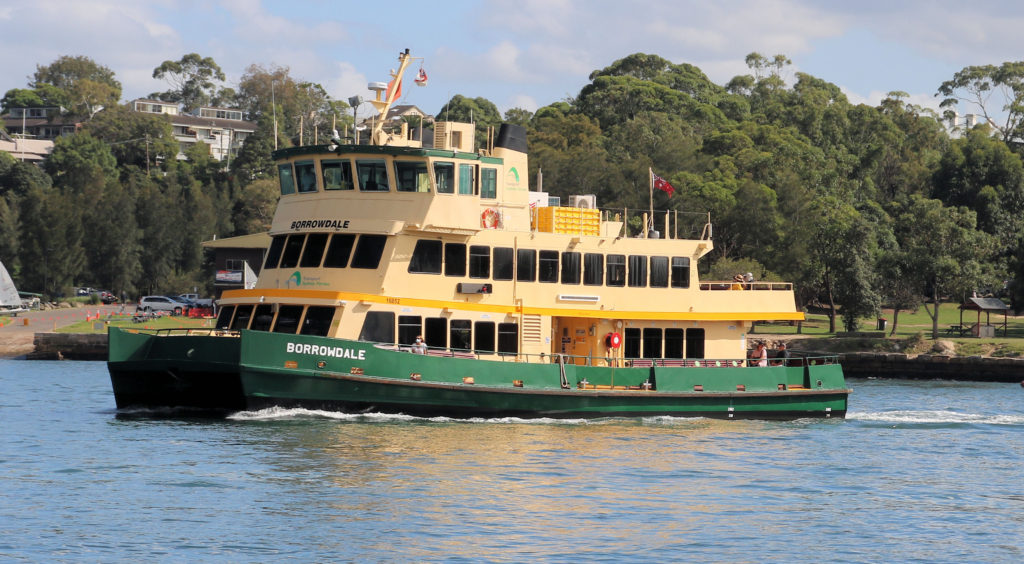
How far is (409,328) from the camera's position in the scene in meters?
29.5

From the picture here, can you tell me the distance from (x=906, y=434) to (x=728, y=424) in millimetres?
4705

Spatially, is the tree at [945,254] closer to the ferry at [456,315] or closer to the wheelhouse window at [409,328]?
the ferry at [456,315]

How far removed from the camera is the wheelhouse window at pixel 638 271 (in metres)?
32.9

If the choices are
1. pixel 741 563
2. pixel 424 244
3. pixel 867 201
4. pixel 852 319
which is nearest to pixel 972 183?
pixel 867 201

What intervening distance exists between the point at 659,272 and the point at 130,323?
3966 centimetres

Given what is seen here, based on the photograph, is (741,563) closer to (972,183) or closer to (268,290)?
(268,290)

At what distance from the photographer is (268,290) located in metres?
29.4

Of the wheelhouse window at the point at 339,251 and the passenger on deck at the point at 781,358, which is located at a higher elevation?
the wheelhouse window at the point at 339,251

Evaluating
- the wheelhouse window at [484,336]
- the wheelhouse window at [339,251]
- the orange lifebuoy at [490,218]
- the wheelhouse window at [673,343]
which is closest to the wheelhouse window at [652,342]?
the wheelhouse window at [673,343]

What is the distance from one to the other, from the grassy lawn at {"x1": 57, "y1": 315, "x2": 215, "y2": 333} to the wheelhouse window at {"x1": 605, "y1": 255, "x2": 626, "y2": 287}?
32.7 metres

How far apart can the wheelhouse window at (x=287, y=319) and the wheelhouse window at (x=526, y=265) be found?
572 cm

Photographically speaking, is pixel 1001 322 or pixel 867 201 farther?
pixel 867 201

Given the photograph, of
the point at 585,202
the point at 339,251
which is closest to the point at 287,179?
the point at 339,251

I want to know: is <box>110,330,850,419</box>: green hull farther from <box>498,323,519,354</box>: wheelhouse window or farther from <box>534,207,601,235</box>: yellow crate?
<box>534,207,601,235</box>: yellow crate
